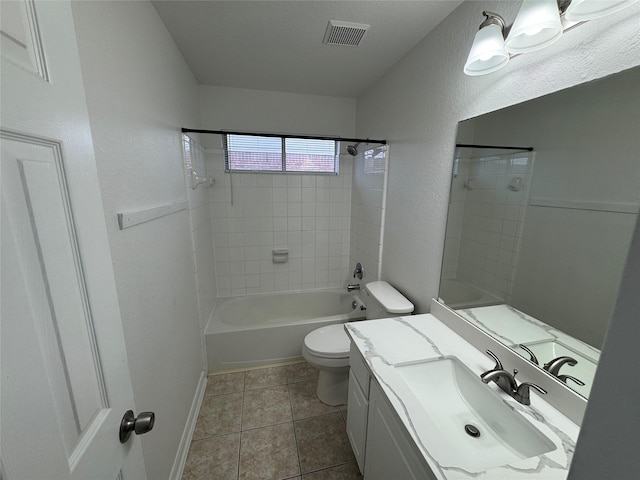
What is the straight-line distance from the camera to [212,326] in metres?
2.22

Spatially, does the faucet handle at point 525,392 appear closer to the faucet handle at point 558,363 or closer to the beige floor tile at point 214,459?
the faucet handle at point 558,363

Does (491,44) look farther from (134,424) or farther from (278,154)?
(278,154)

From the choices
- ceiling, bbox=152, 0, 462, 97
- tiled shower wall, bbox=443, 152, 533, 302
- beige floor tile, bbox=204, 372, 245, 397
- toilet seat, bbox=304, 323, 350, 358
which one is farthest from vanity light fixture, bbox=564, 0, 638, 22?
beige floor tile, bbox=204, 372, 245, 397

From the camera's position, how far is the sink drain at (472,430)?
0.91 meters

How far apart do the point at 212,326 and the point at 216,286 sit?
56 centimetres

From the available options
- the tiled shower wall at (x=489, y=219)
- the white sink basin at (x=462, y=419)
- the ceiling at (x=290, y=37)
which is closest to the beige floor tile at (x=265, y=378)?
the white sink basin at (x=462, y=419)

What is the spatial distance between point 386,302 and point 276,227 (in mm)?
1510

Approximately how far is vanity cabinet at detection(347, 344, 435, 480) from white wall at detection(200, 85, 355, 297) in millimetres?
1669

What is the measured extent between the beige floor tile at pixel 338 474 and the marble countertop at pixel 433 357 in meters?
0.83

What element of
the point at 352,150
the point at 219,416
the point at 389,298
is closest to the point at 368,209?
the point at 352,150

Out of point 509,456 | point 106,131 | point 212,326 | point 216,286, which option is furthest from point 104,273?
point 216,286

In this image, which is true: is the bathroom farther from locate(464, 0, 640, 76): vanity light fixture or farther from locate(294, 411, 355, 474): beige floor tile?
locate(294, 411, 355, 474): beige floor tile

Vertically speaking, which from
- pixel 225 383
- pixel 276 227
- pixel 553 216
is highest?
pixel 553 216

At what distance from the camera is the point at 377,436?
1055mm
